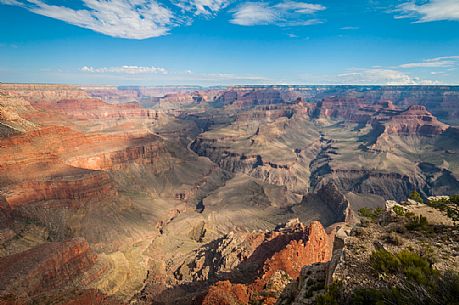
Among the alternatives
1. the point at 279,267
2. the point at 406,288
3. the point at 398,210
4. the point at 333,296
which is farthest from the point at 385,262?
the point at 279,267

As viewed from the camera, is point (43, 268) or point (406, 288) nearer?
point (406, 288)

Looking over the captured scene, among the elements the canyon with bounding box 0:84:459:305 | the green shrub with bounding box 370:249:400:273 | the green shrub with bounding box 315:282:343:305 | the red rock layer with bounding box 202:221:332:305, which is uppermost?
the green shrub with bounding box 370:249:400:273

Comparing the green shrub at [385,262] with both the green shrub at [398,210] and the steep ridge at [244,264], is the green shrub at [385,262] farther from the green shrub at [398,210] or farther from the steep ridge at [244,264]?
the steep ridge at [244,264]

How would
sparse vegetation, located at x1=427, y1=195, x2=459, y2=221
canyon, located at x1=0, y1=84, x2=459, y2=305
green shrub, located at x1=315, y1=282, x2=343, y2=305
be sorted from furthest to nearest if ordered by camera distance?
1. canyon, located at x1=0, y1=84, x2=459, y2=305
2. sparse vegetation, located at x1=427, y1=195, x2=459, y2=221
3. green shrub, located at x1=315, y1=282, x2=343, y2=305

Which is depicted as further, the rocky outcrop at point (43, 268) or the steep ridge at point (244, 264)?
the rocky outcrop at point (43, 268)

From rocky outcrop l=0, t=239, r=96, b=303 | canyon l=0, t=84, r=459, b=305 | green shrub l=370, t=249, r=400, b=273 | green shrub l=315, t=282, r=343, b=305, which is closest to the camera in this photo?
green shrub l=315, t=282, r=343, b=305

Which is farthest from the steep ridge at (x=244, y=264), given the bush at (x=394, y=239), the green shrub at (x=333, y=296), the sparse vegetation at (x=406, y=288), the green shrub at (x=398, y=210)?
the sparse vegetation at (x=406, y=288)

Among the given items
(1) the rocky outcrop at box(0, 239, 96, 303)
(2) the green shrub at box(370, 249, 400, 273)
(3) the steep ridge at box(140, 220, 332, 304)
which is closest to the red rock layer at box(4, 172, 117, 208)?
(1) the rocky outcrop at box(0, 239, 96, 303)

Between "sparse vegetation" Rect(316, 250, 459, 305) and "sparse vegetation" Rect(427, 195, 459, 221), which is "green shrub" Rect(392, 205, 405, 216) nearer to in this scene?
"sparse vegetation" Rect(427, 195, 459, 221)

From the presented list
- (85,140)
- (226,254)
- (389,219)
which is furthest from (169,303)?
(85,140)

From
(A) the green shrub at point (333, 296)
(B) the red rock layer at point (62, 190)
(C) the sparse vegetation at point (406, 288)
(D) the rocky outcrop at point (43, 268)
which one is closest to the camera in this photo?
(C) the sparse vegetation at point (406, 288)

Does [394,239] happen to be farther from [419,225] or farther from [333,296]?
[333,296]

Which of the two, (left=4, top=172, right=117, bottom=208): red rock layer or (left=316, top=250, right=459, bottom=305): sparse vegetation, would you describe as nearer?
(left=316, top=250, right=459, bottom=305): sparse vegetation
